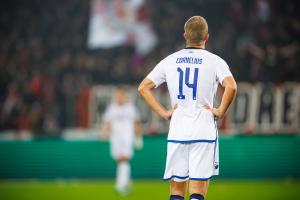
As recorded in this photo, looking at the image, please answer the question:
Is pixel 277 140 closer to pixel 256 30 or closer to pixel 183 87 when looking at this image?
pixel 256 30

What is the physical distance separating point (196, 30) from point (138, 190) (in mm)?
12728

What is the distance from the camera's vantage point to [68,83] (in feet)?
87.8

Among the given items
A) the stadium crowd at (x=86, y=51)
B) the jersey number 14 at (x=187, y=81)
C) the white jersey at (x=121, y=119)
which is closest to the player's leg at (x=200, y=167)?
the jersey number 14 at (x=187, y=81)

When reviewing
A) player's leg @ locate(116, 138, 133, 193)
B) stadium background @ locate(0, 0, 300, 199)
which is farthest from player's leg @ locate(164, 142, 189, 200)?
stadium background @ locate(0, 0, 300, 199)

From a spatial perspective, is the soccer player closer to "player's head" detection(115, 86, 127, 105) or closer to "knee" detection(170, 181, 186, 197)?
"knee" detection(170, 181, 186, 197)

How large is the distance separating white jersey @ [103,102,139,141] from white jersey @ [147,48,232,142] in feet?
39.1

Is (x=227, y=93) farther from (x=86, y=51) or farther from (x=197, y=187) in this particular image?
(x=86, y=51)

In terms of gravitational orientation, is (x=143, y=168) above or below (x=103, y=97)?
below

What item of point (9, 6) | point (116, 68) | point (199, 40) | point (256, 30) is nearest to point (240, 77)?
point (256, 30)

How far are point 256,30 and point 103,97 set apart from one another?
5.01 meters

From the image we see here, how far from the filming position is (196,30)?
32.1 ft

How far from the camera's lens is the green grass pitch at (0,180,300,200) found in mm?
19297

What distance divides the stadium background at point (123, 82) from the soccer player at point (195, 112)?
45.3 feet

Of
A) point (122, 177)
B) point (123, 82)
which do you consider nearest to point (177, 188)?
point (122, 177)
